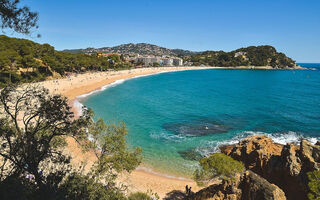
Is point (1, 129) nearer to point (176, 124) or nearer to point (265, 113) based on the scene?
point (176, 124)

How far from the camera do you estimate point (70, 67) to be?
84.7 meters

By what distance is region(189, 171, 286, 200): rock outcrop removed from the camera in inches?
394

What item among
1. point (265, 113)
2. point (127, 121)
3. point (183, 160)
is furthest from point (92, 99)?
point (265, 113)

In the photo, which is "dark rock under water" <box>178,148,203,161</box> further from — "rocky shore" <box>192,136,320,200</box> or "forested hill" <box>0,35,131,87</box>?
"forested hill" <box>0,35,131,87</box>

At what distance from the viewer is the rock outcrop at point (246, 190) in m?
10.0

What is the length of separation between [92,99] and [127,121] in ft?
64.7

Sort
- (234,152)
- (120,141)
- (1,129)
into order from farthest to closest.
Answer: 1. (234,152)
2. (120,141)
3. (1,129)

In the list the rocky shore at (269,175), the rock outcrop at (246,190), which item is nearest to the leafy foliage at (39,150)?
the rock outcrop at (246,190)

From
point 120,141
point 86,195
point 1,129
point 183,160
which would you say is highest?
point 1,129

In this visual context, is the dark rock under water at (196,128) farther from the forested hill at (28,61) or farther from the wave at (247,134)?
the forested hill at (28,61)

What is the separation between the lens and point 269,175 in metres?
14.3

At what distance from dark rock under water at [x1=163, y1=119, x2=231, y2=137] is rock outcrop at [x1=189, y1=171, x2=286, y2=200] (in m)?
16.1

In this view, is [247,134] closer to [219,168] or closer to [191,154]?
[191,154]

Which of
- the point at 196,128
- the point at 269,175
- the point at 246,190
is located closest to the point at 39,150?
the point at 246,190
